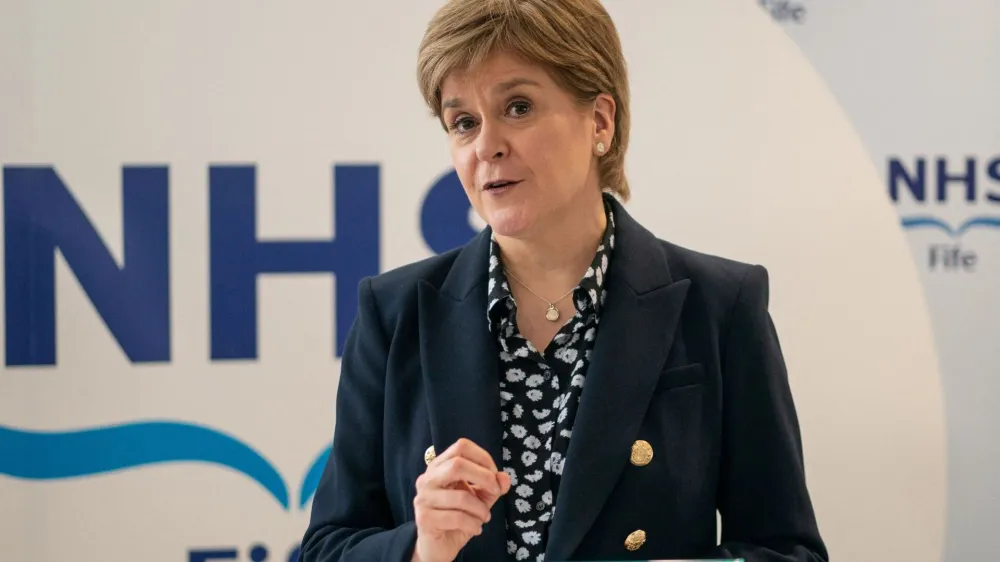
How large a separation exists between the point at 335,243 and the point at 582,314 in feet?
4.01

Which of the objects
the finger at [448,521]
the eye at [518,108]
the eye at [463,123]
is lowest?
the finger at [448,521]

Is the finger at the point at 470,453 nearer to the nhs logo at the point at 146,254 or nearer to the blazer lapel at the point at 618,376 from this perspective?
the blazer lapel at the point at 618,376

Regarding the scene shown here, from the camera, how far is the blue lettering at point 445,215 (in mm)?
2865

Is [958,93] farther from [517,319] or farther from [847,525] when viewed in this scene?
[517,319]

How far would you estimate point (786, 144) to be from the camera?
285 cm

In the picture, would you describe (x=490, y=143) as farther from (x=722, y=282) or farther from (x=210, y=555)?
(x=210, y=555)

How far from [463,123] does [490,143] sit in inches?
3.2

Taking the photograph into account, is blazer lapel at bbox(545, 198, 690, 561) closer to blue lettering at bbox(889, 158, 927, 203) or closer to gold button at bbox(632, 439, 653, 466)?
gold button at bbox(632, 439, 653, 466)

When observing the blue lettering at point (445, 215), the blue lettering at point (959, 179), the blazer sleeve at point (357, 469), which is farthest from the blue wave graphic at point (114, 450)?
the blue lettering at point (959, 179)

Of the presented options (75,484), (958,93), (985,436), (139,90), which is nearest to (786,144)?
(958,93)

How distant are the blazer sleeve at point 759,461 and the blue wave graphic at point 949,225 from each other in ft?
4.25

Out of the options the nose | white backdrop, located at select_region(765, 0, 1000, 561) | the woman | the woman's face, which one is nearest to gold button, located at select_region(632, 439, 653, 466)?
the woman

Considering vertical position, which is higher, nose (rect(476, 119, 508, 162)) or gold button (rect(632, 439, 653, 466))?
nose (rect(476, 119, 508, 162))

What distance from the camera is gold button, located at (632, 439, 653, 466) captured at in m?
1.68
